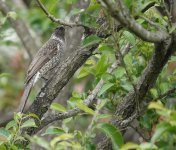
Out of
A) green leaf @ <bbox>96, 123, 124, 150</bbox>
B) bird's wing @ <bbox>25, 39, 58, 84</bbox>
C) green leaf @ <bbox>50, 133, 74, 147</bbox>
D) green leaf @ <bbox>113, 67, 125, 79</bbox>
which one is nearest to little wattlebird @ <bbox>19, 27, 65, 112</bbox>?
bird's wing @ <bbox>25, 39, 58, 84</bbox>

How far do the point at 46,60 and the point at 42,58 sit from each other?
6cm

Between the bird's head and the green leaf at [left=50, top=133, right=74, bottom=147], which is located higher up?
the bird's head

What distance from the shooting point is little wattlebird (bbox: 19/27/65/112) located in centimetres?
543

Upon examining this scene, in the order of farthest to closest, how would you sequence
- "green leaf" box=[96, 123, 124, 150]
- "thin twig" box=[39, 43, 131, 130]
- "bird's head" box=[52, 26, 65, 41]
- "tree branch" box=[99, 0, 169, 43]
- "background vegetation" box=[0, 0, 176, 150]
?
"bird's head" box=[52, 26, 65, 41] < "thin twig" box=[39, 43, 131, 130] < "green leaf" box=[96, 123, 124, 150] < "background vegetation" box=[0, 0, 176, 150] < "tree branch" box=[99, 0, 169, 43]

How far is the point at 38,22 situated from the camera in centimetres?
825

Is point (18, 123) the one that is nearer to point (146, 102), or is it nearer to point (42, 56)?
point (146, 102)

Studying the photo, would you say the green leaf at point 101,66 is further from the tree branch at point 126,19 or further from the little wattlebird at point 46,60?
the little wattlebird at point 46,60

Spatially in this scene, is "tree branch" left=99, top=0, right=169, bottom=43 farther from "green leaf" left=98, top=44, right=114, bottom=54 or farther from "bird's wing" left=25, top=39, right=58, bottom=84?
"bird's wing" left=25, top=39, right=58, bottom=84

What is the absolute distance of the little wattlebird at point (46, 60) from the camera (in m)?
5.43

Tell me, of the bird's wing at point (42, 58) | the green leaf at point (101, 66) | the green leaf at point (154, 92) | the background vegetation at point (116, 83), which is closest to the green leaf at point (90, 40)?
the background vegetation at point (116, 83)

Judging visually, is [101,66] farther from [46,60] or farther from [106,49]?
[46,60]

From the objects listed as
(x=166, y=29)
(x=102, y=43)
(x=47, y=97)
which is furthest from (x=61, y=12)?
(x=166, y=29)

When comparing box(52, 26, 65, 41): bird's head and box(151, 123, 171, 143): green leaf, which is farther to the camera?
box(52, 26, 65, 41): bird's head

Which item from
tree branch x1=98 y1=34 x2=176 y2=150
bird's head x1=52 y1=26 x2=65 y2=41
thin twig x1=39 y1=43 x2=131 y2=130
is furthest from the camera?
bird's head x1=52 y1=26 x2=65 y2=41
